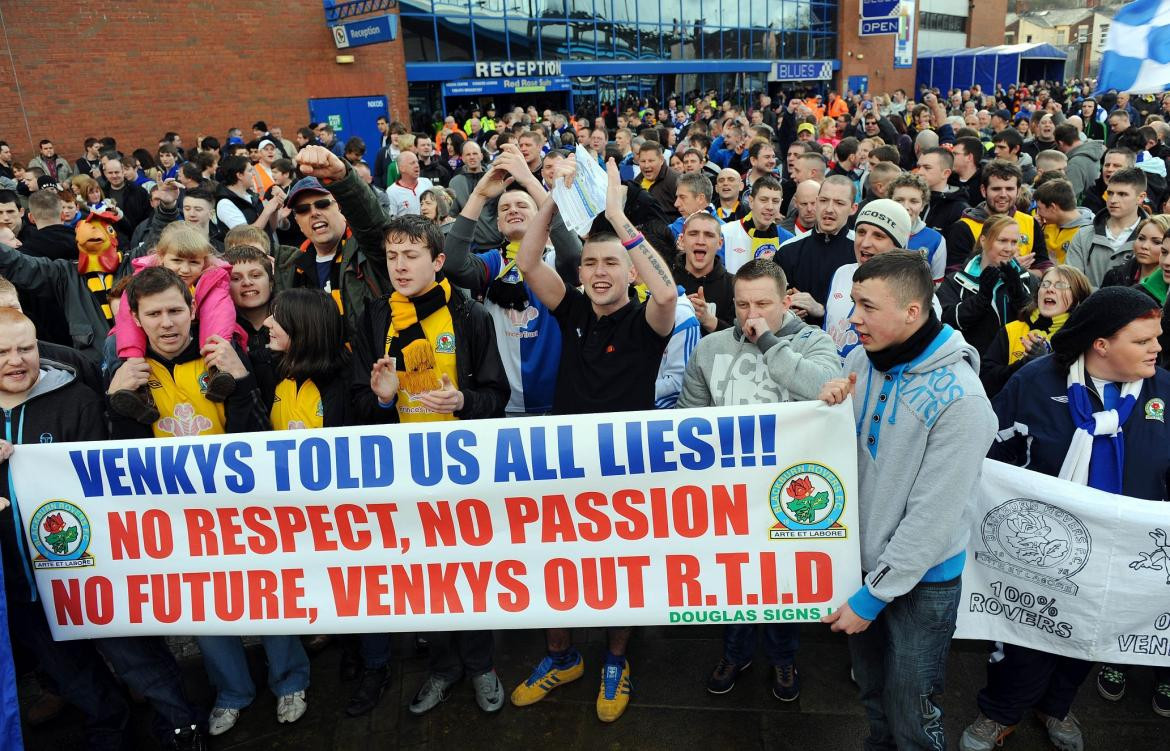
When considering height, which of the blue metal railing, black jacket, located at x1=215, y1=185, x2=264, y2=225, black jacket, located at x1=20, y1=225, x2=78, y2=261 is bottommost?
black jacket, located at x1=20, y1=225, x2=78, y2=261

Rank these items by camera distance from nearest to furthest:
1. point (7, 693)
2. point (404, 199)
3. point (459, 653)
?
point (7, 693) < point (459, 653) < point (404, 199)

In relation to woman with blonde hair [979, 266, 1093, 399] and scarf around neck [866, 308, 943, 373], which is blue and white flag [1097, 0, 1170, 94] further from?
scarf around neck [866, 308, 943, 373]

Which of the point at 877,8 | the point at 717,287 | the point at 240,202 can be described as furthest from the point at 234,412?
the point at 877,8

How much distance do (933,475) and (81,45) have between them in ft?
62.3

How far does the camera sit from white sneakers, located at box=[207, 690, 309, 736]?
12.1 ft

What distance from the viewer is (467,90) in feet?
76.2

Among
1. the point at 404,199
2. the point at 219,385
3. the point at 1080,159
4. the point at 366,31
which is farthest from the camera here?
the point at 366,31

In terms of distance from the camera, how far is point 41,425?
3.29m

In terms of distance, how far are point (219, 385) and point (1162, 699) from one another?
4.24 metres

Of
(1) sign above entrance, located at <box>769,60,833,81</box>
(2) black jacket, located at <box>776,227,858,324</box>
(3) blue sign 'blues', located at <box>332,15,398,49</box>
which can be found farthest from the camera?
(1) sign above entrance, located at <box>769,60,833,81</box>

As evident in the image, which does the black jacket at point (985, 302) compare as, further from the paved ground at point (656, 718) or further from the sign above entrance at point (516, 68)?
the sign above entrance at point (516, 68)

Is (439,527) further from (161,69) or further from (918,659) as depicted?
(161,69)

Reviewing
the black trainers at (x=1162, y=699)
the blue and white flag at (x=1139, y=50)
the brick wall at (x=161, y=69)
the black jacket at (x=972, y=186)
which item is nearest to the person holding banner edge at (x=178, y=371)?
the black trainers at (x=1162, y=699)

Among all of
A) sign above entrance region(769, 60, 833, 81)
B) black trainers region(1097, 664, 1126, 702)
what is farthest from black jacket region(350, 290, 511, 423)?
sign above entrance region(769, 60, 833, 81)
